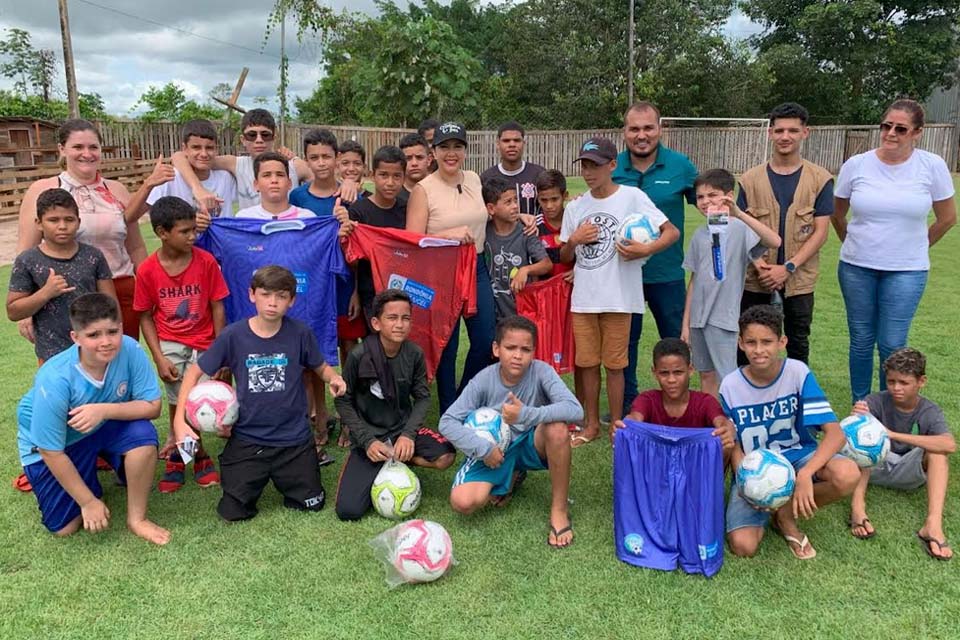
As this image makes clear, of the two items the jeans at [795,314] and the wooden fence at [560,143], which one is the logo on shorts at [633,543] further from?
the wooden fence at [560,143]

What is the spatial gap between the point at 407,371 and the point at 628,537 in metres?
1.56

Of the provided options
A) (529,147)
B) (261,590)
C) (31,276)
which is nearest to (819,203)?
(261,590)

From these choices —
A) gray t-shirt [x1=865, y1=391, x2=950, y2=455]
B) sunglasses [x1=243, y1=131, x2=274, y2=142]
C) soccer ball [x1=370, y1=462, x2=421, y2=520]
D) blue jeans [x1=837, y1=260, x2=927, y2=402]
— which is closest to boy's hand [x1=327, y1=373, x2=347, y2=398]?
soccer ball [x1=370, y1=462, x2=421, y2=520]

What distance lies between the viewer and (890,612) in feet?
9.50

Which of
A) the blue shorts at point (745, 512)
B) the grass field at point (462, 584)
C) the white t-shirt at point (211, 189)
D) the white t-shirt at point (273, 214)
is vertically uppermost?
the white t-shirt at point (211, 189)

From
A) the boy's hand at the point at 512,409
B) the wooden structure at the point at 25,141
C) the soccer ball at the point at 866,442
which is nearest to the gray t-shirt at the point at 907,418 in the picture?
the soccer ball at the point at 866,442

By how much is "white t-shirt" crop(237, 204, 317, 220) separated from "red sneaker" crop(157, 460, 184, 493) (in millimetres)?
1586

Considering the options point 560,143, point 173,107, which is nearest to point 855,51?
point 560,143

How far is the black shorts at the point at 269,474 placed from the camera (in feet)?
12.4

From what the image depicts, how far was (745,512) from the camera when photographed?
11.1 feet

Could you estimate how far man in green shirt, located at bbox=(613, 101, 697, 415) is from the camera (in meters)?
4.57

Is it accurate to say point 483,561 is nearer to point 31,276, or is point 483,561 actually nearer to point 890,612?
point 890,612

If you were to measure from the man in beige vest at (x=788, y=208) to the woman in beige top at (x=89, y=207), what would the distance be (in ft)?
12.7

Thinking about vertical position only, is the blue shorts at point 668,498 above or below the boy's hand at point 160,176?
below
